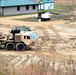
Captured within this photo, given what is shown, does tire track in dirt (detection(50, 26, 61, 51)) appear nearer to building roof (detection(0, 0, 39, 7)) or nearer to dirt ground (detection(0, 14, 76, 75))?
dirt ground (detection(0, 14, 76, 75))

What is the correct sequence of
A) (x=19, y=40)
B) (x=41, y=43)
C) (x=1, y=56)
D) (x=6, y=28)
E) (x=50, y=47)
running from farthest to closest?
(x=6, y=28) → (x=41, y=43) → (x=50, y=47) → (x=19, y=40) → (x=1, y=56)

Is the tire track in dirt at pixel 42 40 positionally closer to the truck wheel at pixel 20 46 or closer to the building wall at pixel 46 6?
the truck wheel at pixel 20 46

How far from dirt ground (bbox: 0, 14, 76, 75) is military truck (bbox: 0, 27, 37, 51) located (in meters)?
0.65

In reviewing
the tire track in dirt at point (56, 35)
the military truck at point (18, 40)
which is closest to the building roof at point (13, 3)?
the tire track in dirt at point (56, 35)

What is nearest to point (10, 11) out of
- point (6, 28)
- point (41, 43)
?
point (6, 28)

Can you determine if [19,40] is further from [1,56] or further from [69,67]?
[69,67]

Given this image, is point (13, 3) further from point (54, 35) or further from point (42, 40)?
point (42, 40)

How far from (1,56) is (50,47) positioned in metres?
6.35

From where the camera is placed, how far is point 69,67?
22.6m

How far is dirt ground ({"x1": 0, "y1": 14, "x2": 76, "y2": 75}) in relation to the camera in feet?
88.2

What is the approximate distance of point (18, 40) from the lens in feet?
93.7

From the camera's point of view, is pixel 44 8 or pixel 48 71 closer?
pixel 48 71

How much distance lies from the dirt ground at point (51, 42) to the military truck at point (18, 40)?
2.12 ft

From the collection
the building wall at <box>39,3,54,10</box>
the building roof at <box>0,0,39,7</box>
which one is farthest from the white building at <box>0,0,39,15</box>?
the building wall at <box>39,3,54,10</box>
